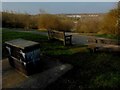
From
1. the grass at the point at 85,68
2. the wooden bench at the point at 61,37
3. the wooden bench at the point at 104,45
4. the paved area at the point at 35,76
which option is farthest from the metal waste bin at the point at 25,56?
the wooden bench at the point at 61,37

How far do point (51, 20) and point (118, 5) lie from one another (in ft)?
32.5

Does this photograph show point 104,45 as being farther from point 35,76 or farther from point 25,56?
point 25,56

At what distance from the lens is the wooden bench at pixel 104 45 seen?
9305mm

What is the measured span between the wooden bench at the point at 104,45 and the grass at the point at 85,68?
0.91 ft

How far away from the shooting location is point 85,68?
7.88 meters

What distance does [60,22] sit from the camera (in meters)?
28.4

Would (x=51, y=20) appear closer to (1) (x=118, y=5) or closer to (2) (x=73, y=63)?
(1) (x=118, y=5)

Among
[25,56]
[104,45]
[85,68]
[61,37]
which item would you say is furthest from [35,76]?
[61,37]

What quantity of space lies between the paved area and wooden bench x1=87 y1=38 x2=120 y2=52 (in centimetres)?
218

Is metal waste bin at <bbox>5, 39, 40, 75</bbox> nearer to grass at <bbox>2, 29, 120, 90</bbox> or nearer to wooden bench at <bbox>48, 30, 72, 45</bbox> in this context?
grass at <bbox>2, 29, 120, 90</bbox>

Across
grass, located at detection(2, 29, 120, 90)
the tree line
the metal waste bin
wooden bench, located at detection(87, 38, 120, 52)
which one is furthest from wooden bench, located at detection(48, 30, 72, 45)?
the tree line

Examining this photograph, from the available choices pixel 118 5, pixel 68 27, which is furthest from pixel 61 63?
pixel 68 27

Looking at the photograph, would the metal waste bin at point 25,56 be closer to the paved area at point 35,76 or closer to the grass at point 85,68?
the paved area at point 35,76

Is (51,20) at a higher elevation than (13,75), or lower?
higher
